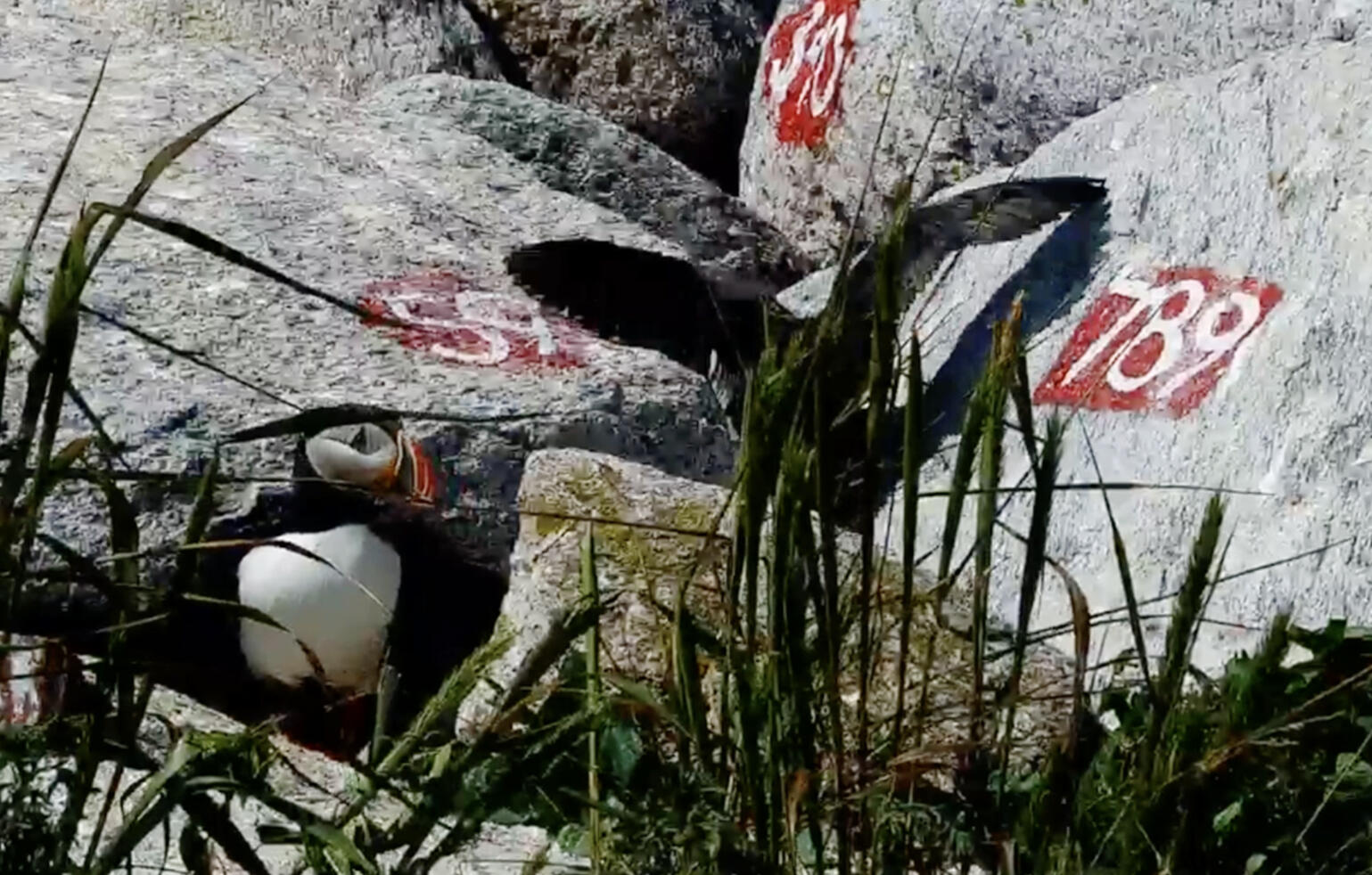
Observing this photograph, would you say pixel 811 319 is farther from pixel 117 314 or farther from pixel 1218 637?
pixel 117 314

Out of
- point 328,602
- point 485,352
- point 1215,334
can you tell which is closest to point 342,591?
point 328,602

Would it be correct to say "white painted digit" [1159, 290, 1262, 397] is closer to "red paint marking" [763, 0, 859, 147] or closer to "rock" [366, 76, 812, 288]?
"rock" [366, 76, 812, 288]

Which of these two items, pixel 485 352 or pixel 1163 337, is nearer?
pixel 1163 337

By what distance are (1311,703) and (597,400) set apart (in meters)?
1.85

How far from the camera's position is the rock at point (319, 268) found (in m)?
3.23

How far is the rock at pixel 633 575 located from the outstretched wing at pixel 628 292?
77 cm

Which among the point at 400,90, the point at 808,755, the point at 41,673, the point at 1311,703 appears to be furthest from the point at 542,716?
the point at 400,90

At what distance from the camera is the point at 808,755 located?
5.11ft

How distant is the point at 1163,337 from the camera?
10.8ft

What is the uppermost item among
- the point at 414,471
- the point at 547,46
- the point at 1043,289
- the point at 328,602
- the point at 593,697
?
the point at 593,697

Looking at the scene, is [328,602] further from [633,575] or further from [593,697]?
[593,697]

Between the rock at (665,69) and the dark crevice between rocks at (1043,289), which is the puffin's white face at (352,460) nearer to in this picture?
the dark crevice between rocks at (1043,289)

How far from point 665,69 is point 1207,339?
76.0 inches

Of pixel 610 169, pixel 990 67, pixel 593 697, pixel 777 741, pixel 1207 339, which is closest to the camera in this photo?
pixel 777 741
